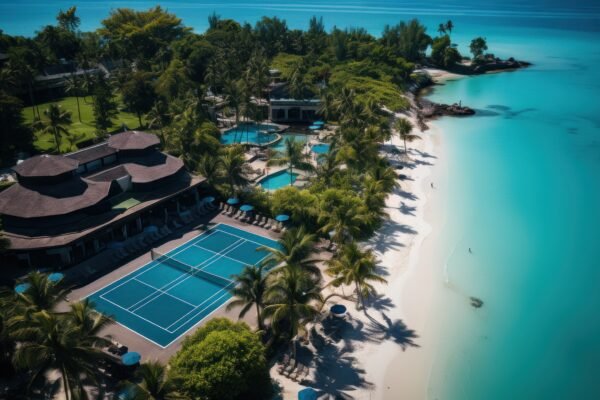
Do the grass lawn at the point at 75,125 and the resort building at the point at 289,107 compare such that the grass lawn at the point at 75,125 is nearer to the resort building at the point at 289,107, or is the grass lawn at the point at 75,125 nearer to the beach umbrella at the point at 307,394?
the resort building at the point at 289,107

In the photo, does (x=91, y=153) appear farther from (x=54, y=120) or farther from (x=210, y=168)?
(x=54, y=120)

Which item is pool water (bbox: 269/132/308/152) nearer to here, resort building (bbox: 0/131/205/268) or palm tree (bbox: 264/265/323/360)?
resort building (bbox: 0/131/205/268)

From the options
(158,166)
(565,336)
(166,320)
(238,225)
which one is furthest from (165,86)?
(565,336)

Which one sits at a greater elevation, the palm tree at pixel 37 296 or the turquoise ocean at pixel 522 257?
the palm tree at pixel 37 296

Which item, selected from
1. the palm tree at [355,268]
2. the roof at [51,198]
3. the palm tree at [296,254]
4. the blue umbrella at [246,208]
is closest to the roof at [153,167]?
the roof at [51,198]

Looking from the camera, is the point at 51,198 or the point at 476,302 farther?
the point at 51,198

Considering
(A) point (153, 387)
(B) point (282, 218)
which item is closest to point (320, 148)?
(B) point (282, 218)

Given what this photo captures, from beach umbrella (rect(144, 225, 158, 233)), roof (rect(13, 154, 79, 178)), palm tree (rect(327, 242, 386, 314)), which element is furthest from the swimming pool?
palm tree (rect(327, 242, 386, 314))
